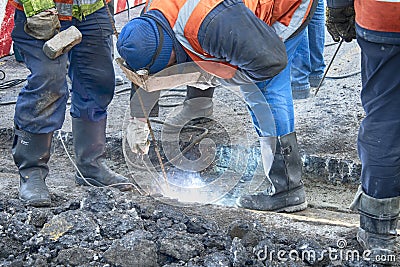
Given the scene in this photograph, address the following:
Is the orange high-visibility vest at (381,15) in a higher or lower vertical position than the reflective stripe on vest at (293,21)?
higher

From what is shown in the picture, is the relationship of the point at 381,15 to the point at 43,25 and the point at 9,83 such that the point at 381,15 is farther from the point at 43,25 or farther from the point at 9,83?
the point at 9,83

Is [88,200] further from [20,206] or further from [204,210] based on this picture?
[204,210]

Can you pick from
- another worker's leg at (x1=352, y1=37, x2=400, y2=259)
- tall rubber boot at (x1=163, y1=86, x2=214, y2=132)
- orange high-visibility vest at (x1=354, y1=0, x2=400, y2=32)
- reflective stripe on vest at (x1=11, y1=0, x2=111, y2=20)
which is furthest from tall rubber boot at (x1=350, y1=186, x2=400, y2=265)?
tall rubber boot at (x1=163, y1=86, x2=214, y2=132)

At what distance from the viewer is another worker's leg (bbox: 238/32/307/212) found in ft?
12.6

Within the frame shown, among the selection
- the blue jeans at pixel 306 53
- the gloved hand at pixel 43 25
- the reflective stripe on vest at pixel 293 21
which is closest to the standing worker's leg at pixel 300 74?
the blue jeans at pixel 306 53

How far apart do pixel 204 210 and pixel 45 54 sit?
49.6 inches

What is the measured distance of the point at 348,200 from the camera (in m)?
4.50

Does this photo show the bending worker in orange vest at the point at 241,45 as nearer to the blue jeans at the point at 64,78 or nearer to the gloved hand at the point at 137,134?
the gloved hand at the point at 137,134

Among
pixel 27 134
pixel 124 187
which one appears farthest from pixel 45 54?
pixel 124 187

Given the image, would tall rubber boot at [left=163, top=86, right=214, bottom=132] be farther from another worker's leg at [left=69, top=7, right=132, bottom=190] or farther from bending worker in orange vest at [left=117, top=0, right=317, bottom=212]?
bending worker in orange vest at [left=117, top=0, right=317, bottom=212]

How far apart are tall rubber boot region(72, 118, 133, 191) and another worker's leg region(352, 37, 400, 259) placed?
5.86 feet

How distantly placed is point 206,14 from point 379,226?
1.34 metres

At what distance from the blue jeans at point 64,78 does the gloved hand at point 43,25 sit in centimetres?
9

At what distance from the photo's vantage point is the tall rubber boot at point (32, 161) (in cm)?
370
